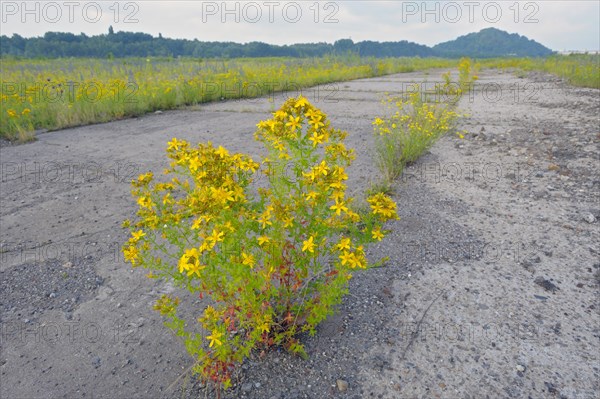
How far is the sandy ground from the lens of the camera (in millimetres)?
1782

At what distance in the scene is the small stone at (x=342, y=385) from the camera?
5.65ft

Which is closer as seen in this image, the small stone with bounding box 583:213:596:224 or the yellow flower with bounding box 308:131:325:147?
the yellow flower with bounding box 308:131:325:147

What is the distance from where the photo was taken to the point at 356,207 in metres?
3.26

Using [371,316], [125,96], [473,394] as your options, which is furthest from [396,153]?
[125,96]

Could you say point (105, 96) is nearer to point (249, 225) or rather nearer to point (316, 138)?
point (249, 225)

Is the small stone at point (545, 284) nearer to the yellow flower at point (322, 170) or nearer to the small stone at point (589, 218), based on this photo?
the small stone at point (589, 218)

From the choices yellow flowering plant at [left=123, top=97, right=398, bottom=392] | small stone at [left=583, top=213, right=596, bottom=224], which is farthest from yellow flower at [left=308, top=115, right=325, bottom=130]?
small stone at [left=583, top=213, right=596, bottom=224]

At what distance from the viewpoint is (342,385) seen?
1.73m

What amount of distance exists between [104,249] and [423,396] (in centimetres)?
250

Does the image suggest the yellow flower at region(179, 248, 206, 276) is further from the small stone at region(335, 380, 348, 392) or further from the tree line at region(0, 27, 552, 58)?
the tree line at region(0, 27, 552, 58)

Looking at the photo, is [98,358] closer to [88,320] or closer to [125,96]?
[88,320]

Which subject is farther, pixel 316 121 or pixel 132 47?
pixel 132 47

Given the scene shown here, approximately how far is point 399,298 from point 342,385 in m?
0.75

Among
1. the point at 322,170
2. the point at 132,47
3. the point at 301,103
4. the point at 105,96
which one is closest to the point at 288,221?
the point at 322,170
